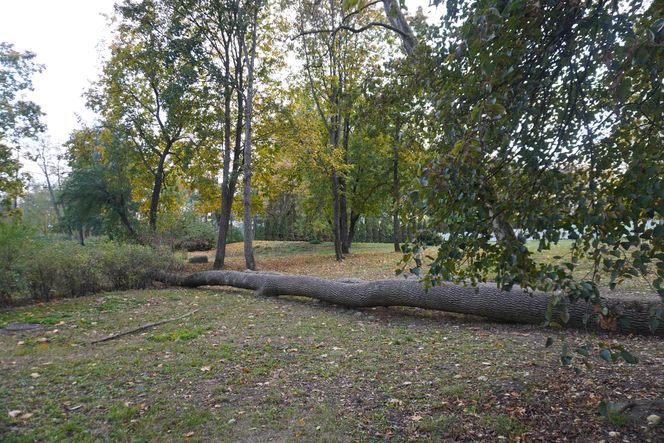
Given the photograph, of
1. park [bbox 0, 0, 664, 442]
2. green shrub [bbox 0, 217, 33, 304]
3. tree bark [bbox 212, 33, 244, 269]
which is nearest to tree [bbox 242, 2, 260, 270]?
tree bark [bbox 212, 33, 244, 269]

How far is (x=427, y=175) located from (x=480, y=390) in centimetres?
261

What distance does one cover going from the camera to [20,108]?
48.1 feet

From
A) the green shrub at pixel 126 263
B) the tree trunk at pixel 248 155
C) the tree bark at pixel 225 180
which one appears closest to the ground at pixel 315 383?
the green shrub at pixel 126 263

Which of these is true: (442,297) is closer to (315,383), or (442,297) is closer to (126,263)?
(315,383)

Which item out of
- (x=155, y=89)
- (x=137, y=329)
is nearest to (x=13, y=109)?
(x=155, y=89)

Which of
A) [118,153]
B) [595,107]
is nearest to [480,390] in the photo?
[595,107]

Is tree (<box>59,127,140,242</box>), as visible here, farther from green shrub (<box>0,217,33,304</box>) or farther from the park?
Answer: green shrub (<box>0,217,33,304</box>)

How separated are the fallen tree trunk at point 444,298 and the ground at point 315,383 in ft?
0.75

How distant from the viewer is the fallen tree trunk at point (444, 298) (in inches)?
196

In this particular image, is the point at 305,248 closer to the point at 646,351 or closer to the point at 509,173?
the point at 646,351

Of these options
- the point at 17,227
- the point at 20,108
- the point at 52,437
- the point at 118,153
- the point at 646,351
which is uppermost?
the point at 20,108

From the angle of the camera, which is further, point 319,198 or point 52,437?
point 319,198

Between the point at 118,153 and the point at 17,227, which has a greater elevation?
the point at 118,153

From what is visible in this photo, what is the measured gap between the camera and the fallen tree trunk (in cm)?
499
